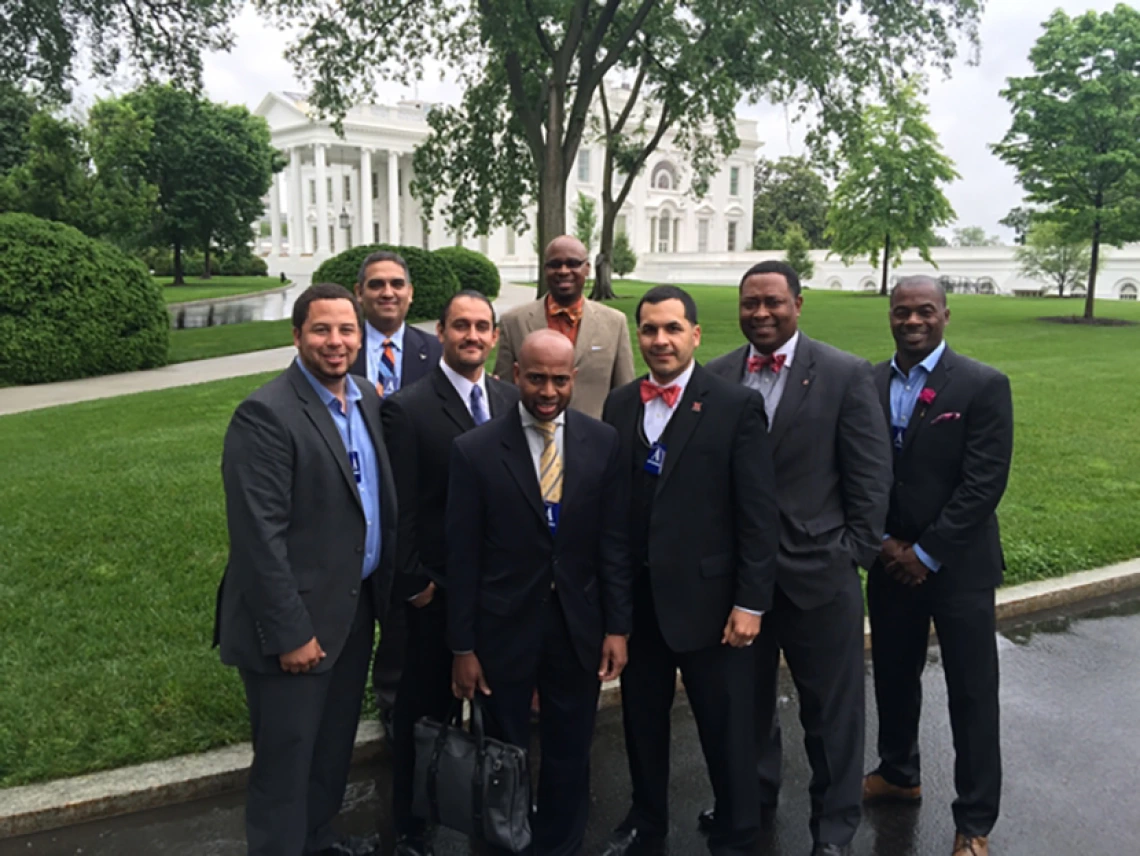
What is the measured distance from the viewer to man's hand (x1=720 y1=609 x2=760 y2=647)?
3.23 metres

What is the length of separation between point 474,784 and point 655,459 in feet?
4.32

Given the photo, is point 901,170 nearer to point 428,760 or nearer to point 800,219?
point 428,760

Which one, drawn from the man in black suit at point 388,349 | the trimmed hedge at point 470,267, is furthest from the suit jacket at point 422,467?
the trimmed hedge at point 470,267

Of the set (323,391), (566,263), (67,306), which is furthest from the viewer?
(67,306)

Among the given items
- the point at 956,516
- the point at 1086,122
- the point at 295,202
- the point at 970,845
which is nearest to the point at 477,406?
the point at 956,516

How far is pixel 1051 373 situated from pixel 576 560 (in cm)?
1599

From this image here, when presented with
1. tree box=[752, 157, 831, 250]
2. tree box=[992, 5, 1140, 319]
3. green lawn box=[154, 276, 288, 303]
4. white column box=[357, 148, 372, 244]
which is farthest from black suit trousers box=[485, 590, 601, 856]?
tree box=[752, 157, 831, 250]

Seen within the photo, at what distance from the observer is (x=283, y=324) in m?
24.5

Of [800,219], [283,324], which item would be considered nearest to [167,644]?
[283,324]

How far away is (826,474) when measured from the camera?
11.2 feet

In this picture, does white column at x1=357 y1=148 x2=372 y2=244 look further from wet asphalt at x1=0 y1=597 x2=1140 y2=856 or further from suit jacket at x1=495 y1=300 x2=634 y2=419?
wet asphalt at x1=0 y1=597 x2=1140 y2=856

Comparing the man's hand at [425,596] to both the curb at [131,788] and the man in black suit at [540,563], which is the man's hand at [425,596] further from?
the curb at [131,788]

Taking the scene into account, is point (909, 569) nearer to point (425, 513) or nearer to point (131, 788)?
point (425, 513)

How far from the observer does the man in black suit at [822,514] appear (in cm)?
336
